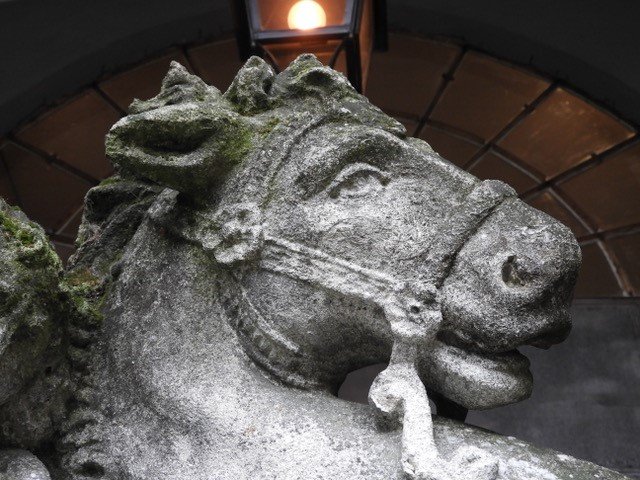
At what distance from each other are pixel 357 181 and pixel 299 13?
1.41m

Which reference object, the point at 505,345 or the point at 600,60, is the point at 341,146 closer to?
the point at 505,345

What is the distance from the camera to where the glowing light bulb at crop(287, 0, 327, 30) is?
3.24m

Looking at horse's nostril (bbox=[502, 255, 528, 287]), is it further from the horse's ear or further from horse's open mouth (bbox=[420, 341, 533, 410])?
the horse's ear

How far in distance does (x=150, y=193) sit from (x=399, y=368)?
0.67m

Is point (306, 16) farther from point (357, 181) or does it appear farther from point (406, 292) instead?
point (406, 292)

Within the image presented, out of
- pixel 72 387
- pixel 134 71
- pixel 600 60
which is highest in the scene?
pixel 600 60

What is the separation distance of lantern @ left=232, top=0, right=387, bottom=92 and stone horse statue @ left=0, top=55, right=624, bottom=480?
1091 millimetres

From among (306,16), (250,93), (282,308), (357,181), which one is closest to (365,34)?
(306,16)

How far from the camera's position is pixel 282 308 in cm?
194

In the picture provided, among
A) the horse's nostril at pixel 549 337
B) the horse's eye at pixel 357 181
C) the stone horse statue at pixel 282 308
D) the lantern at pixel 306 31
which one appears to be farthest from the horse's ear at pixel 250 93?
the lantern at pixel 306 31

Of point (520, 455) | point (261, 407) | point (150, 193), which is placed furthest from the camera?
point (150, 193)

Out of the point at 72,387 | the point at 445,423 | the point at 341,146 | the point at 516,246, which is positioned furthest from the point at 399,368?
A: the point at 72,387

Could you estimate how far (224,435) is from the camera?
1.89 metres

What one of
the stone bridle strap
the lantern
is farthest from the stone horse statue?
the lantern
